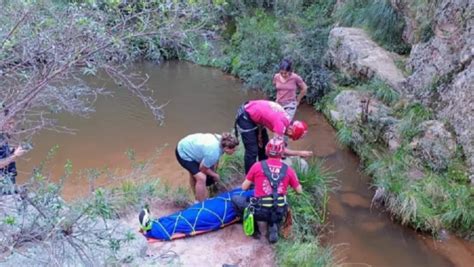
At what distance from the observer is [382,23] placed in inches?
442

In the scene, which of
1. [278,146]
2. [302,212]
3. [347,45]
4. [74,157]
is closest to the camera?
[278,146]

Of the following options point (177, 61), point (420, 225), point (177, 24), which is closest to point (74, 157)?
point (420, 225)

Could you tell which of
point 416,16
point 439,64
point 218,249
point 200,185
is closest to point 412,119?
point 439,64

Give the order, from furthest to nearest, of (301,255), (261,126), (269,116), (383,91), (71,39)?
(383,91) < (261,126) < (269,116) < (301,255) < (71,39)

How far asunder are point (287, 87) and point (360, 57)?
357 centimetres

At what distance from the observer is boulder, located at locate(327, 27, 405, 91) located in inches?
383

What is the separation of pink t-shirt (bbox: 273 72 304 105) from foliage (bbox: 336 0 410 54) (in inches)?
162

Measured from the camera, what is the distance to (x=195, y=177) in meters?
5.82

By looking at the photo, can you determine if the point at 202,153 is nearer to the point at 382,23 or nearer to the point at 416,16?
the point at 416,16

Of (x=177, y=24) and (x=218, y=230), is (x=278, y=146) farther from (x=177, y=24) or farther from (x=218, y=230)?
(x=177, y=24)

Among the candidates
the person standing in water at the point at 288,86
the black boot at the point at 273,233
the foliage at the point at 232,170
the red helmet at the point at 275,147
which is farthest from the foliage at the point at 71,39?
the person standing in water at the point at 288,86

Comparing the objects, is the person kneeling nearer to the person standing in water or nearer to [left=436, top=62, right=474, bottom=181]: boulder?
the person standing in water

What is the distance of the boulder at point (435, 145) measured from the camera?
711 cm

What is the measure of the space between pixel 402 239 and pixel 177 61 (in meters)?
10.7
